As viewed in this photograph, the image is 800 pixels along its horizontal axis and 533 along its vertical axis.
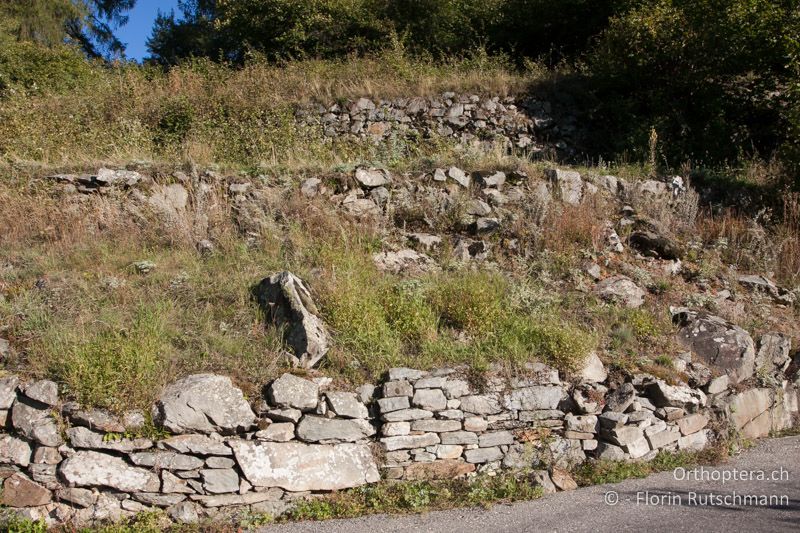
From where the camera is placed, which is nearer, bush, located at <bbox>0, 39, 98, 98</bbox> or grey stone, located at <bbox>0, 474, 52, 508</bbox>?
grey stone, located at <bbox>0, 474, 52, 508</bbox>

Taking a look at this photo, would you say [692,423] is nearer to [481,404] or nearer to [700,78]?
[481,404]

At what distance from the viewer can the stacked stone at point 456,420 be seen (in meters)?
5.20

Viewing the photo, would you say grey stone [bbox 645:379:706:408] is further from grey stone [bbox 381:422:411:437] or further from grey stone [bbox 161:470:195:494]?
grey stone [bbox 161:470:195:494]

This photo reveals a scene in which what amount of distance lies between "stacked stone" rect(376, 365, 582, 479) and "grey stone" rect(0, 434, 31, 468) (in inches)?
105

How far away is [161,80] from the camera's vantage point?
1270cm

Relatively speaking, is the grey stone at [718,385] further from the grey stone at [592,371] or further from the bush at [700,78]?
the bush at [700,78]

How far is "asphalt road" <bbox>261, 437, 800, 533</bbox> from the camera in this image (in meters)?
4.43

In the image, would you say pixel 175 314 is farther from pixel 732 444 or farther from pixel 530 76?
pixel 530 76

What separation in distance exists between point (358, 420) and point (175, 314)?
2.01 meters

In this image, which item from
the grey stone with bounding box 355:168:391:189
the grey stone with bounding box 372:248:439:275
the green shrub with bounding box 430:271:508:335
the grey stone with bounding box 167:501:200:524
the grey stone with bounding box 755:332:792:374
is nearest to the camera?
the grey stone with bounding box 167:501:200:524

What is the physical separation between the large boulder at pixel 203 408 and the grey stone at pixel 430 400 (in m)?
1.33

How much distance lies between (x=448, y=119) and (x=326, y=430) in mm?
8075

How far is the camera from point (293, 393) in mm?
5078

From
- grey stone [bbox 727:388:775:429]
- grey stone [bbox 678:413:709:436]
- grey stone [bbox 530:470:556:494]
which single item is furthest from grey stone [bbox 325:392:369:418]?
grey stone [bbox 727:388:775:429]
